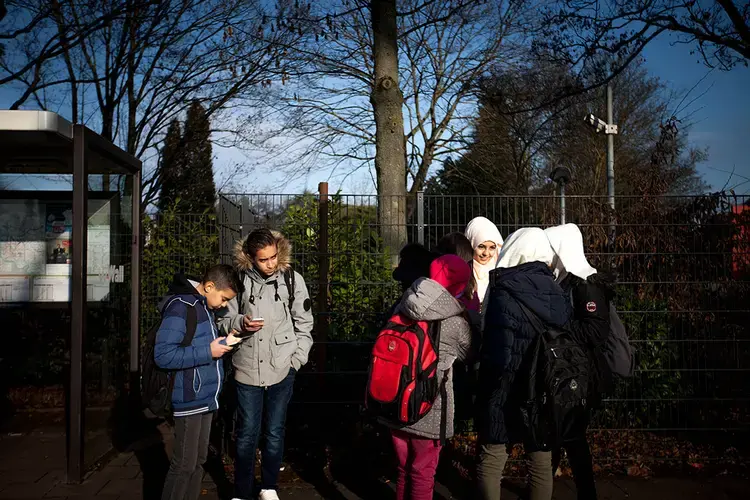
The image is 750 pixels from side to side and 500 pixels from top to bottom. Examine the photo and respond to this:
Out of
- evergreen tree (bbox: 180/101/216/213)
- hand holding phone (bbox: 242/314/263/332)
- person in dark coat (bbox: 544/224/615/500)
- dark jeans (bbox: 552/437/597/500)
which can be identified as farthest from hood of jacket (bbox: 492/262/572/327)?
evergreen tree (bbox: 180/101/216/213)

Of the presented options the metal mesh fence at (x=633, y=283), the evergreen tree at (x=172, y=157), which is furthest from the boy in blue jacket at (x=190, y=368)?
the evergreen tree at (x=172, y=157)

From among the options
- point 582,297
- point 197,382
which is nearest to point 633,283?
point 582,297

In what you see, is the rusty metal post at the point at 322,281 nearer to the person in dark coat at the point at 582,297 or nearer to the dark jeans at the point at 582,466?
the person in dark coat at the point at 582,297

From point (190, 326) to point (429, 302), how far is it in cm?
142

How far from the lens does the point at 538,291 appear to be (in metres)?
3.59

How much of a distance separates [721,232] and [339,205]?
327 cm

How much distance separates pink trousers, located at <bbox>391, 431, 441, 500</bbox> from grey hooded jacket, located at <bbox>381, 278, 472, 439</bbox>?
0.08 m

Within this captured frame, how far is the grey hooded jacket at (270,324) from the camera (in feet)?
14.5

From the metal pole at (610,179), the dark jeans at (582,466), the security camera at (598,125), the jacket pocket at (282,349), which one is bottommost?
the dark jeans at (582,466)

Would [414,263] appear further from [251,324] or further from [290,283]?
Answer: [251,324]

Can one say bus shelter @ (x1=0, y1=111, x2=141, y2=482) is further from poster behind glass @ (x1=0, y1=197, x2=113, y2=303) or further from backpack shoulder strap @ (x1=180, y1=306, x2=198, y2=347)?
backpack shoulder strap @ (x1=180, y1=306, x2=198, y2=347)

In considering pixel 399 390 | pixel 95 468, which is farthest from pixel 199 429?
pixel 95 468

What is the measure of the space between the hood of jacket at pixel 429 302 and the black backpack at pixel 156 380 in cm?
130

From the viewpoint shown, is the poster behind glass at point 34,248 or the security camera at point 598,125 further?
the security camera at point 598,125
